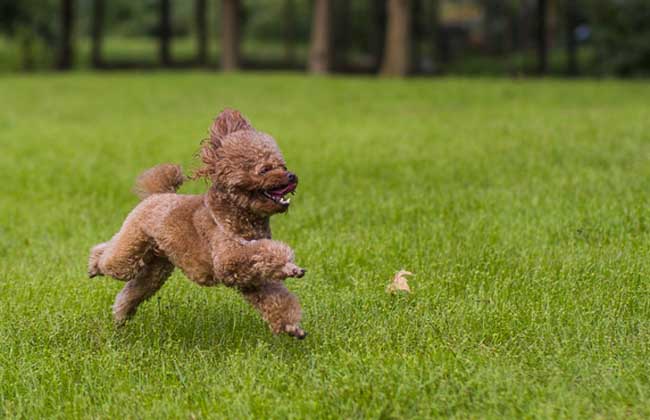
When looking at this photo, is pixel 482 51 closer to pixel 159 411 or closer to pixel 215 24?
pixel 215 24

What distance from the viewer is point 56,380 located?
13.7 ft

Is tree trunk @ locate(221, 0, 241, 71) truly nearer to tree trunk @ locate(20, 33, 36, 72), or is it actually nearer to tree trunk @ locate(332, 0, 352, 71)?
tree trunk @ locate(332, 0, 352, 71)

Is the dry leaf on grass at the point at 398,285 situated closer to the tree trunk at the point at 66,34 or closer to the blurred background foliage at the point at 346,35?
the blurred background foliage at the point at 346,35

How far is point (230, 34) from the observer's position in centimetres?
3142

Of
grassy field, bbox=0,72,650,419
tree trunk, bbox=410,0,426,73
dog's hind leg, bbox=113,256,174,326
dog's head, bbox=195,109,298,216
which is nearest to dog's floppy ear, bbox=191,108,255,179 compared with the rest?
dog's head, bbox=195,109,298,216

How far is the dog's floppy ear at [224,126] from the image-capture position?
13.8 feet

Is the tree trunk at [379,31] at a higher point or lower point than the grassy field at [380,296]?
higher

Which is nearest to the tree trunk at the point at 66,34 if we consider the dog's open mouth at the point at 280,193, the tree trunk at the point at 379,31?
the tree trunk at the point at 379,31

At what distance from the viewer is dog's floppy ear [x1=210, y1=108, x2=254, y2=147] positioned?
420 centimetres

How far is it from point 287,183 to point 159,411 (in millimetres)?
1082

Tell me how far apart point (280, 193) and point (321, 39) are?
83.8 feet

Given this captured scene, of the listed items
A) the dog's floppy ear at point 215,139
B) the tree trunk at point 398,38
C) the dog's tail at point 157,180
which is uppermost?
the tree trunk at point 398,38

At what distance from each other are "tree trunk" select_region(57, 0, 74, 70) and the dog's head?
33.5 metres

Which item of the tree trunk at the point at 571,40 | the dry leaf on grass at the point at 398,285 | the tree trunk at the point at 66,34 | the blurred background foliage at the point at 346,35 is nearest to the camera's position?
the dry leaf on grass at the point at 398,285
